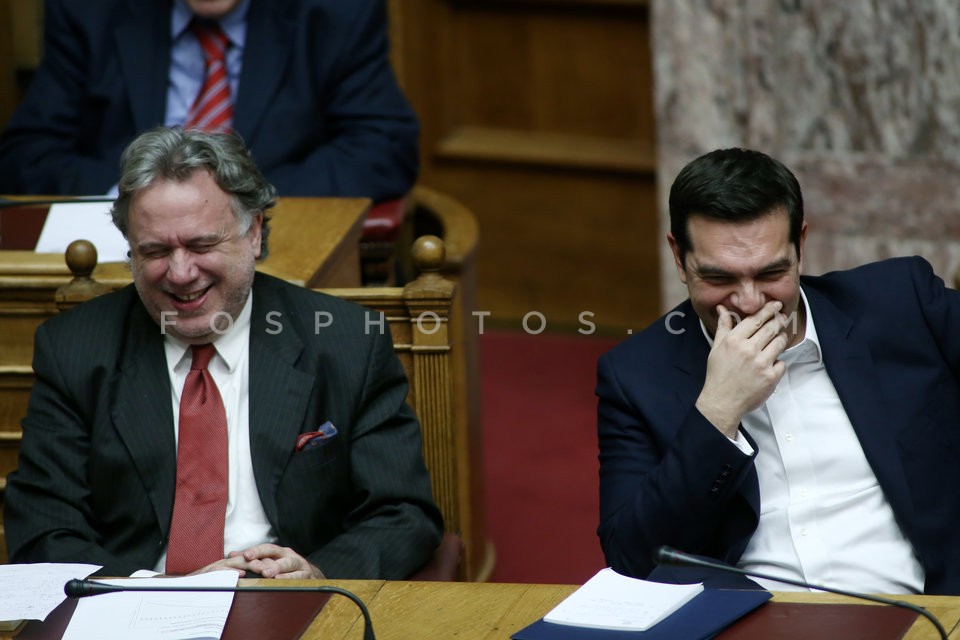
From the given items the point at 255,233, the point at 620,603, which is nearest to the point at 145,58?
the point at 255,233

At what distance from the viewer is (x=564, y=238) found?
Result: 538 cm

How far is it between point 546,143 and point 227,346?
2924 mm

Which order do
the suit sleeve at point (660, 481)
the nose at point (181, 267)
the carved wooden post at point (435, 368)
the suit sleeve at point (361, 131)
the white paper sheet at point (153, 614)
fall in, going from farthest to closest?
the suit sleeve at point (361, 131) < the carved wooden post at point (435, 368) < the nose at point (181, 267) < the suit sleeve at point (660, 481) < the white paper sheet at point (153, 614)

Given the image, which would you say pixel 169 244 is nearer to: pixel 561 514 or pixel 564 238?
pixel 561 514

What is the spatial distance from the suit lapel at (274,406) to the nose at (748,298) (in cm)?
72

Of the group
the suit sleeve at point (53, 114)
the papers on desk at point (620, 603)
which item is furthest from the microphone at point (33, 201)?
the papers on desk at point (620, 603)

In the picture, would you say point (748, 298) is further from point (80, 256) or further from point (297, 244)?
point (80, 256)

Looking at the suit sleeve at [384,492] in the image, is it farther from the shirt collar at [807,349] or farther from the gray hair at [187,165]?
the shirt collar at [807,349]

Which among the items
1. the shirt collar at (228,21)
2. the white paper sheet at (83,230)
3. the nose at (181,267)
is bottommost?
the nose at (181,267)

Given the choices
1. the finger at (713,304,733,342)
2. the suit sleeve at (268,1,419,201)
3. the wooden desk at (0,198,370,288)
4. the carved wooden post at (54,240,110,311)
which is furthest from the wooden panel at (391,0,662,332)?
the finger at (713,304,733,342)

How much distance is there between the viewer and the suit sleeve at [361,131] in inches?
143

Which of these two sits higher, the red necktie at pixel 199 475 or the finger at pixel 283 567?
the red necktie at pixel 199 475

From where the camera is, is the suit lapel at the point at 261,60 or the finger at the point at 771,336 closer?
the finger at the point at 771,336

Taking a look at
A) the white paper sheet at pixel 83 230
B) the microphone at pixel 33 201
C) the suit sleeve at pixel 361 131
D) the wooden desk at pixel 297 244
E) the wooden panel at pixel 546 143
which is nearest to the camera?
the wooden desk at pixel 297 244
